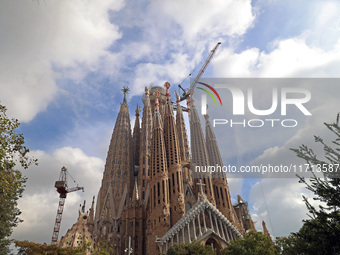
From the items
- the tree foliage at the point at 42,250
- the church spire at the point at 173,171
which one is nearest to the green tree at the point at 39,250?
the tree foliage at the point at 42,250

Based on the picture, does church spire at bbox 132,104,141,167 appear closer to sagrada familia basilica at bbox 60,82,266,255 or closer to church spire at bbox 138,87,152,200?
sagrada familia basilica at bbox 60,82,266,255

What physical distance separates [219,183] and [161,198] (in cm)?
1301

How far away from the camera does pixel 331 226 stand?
11578 mm

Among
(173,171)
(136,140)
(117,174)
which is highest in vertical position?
(136,140)

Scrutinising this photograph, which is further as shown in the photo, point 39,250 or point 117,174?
point 117,174

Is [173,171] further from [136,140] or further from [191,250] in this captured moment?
[136,140]

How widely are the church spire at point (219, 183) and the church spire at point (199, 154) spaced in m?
2.23

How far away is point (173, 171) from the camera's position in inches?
1928

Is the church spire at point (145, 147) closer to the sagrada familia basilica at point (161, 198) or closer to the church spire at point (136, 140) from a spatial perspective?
the sagrada familia basilica at point (161, 198)

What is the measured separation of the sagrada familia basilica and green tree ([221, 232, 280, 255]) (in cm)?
981

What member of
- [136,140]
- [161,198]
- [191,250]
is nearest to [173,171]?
[161,198]

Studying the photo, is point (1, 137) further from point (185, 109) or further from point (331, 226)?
point (185, 109)

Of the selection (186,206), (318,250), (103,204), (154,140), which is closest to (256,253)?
(318,250)

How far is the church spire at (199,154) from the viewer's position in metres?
48.1
